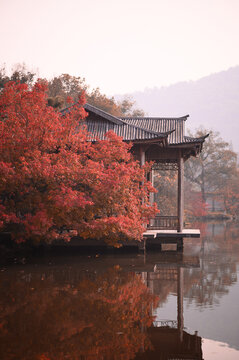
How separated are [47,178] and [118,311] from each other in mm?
7305

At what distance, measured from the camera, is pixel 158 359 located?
21.6 feet

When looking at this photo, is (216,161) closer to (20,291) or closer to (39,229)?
(39,229)

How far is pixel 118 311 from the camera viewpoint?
9297mm

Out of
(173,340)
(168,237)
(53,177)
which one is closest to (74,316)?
(173,340)

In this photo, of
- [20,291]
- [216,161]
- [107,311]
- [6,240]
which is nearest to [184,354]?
[107,311]

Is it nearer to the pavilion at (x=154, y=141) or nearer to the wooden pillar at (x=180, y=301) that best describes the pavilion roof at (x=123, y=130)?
the pavilion at (x=154, y=141)

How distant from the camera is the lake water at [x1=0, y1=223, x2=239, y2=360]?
274 inches

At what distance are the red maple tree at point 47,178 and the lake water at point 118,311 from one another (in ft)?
4.99

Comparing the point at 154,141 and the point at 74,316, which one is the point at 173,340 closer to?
the point at 74,316

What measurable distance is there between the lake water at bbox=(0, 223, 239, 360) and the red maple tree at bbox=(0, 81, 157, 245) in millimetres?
1520

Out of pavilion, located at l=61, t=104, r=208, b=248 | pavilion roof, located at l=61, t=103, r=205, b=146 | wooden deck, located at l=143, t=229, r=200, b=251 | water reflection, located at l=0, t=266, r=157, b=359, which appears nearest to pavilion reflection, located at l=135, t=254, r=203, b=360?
water reflection, located at l=0, t=266, r=157, b=359

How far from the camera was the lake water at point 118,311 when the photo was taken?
274 inches

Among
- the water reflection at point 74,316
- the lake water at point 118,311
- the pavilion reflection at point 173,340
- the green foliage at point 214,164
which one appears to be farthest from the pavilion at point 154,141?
the green foliage at point 214,164

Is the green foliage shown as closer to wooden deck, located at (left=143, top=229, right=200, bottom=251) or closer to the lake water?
wooden deck, located at (left=143, top=229, right=200, bottom=251)
